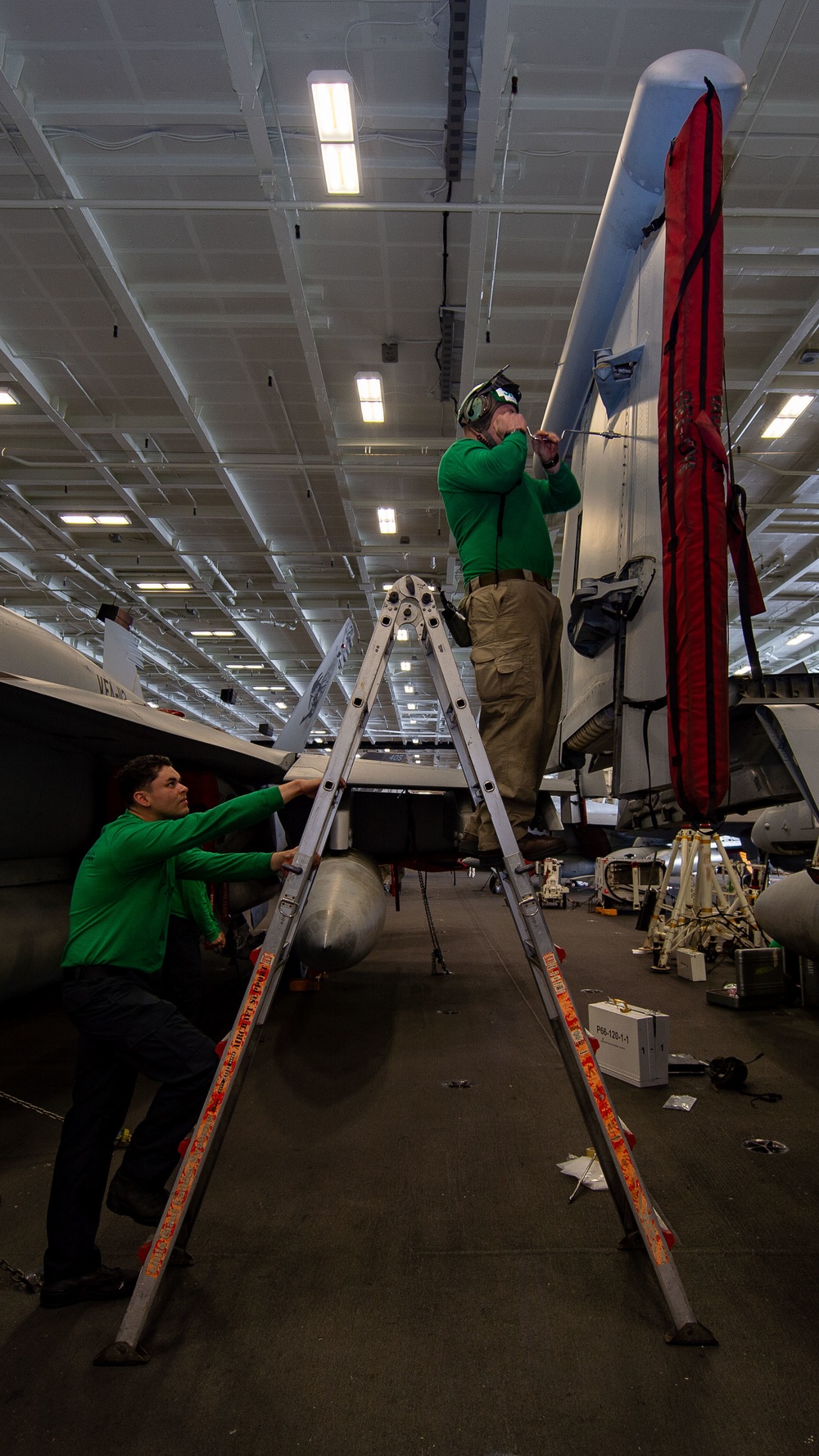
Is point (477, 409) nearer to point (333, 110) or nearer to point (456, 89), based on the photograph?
point (333, 110)

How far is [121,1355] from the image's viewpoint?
184 centimetres

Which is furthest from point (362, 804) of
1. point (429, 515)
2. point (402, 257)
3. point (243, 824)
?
point (429, 515)

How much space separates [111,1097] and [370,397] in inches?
396

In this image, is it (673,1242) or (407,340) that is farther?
(407,340)

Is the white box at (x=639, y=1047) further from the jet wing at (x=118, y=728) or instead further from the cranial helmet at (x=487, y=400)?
the cranial helmet at (x=487, y=400)

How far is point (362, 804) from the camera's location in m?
7.18

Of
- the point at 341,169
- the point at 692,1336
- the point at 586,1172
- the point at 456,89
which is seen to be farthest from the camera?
the point at 341,169

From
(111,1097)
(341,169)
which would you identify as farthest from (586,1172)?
(341,169)

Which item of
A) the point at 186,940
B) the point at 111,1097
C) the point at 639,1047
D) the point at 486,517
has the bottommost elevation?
the point at 639,1047

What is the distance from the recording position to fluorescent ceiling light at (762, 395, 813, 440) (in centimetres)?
1055

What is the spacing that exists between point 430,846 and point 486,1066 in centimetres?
312

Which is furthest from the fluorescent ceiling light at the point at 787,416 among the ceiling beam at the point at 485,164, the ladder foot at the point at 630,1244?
the ladder foot at the point at 630,1244

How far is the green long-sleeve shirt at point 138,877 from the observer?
7.43 ft

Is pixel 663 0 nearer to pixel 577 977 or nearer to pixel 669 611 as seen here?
pixel 669 611
